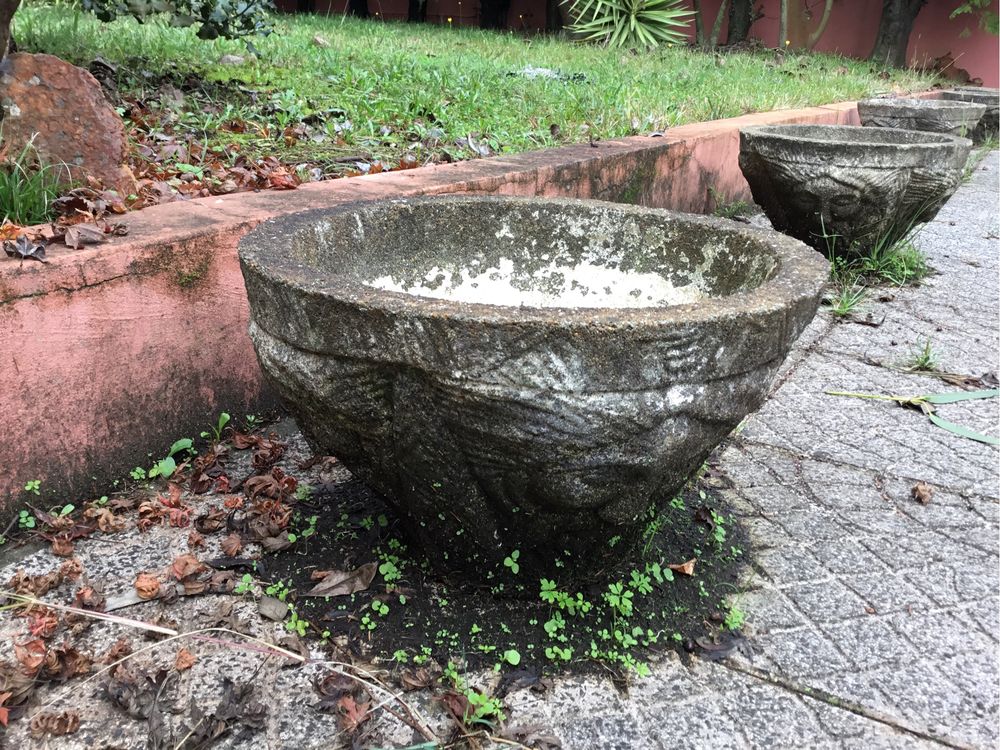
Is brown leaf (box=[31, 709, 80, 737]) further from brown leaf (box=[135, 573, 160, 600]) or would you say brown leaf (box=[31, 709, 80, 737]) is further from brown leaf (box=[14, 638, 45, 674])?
brown leaf (box=[135, 573, 160, 600])

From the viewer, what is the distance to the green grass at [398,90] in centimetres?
376

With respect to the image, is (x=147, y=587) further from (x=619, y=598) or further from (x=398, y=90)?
(x=398, y=90)

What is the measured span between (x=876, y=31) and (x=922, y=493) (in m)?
13.4

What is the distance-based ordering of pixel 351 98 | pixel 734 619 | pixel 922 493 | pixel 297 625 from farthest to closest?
pixel 351 98 → pixel 922 493 → pixel 734 619 → pixel 297 625

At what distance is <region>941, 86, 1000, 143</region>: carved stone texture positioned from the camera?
8.96 m

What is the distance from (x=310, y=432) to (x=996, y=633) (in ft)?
→ 4.80

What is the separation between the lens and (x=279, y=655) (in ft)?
5.12

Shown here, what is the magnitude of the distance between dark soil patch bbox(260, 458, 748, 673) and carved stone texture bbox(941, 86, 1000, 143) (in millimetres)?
8861

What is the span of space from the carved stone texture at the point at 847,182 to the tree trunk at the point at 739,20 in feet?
31.3

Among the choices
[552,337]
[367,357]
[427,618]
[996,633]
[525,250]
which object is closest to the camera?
[552,337]

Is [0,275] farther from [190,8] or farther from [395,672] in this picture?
[190,8]

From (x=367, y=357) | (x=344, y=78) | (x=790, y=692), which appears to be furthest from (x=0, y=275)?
(x=344, y=78)

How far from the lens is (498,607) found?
5.46 feet

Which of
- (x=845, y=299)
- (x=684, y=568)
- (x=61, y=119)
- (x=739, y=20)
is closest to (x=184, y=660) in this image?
(x=684, y=568)
